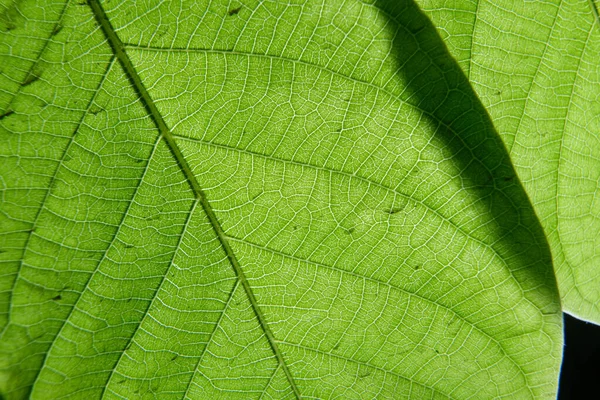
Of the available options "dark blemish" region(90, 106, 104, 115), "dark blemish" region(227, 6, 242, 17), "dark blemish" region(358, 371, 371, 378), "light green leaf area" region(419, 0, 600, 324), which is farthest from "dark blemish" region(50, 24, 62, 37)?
"dark blemish" region(358, 371, 371, 378)

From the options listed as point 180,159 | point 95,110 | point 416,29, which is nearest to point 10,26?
point 95,110

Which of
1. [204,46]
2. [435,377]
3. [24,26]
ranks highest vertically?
[204,46]

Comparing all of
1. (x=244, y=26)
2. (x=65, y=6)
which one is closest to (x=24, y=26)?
(x=65, y=6)

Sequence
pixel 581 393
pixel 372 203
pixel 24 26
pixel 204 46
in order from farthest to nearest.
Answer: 1. pixel 581 393
2. pixel 372 203
3. pixel 204 46
4. pixel 24 26

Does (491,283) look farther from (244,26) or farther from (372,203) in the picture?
(244,26)

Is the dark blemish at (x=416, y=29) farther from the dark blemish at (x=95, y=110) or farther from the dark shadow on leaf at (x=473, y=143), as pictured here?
the dark blemish at (x=95, y=110)

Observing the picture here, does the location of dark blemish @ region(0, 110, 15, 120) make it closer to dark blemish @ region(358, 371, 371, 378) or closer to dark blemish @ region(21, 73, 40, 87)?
dark blemish @ region(21, 73, 40, 87)

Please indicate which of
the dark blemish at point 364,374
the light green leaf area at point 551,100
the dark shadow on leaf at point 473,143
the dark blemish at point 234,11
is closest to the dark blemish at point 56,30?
the dark blemish at point 234,11
